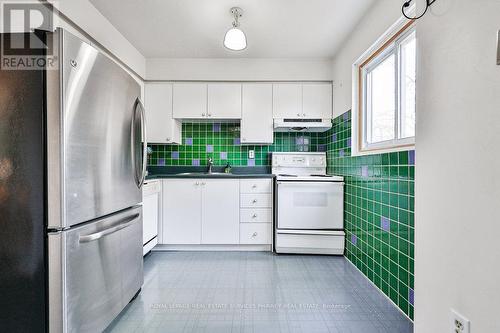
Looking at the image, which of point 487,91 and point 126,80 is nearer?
point 487,91

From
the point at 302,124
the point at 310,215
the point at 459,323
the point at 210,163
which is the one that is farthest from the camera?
the point at 210,163

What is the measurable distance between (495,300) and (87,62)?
190 centimetres

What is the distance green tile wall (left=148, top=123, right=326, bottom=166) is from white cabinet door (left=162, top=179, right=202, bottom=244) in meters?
0.60

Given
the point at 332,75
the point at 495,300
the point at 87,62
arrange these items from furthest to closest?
1. the point at 332,75
2. the point at 87,62
3. the point at 495,300

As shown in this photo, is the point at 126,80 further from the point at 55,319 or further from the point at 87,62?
the point at 55,319

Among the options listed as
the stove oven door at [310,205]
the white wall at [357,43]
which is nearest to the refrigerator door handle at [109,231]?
the stove oven door at [310,205]

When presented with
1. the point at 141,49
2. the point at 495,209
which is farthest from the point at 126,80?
the point at 495,209

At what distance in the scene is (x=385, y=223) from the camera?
6.01 ft

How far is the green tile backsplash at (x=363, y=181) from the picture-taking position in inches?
63.0

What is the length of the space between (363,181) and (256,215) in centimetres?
119

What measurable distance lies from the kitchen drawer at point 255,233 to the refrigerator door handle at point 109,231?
1.35 meters

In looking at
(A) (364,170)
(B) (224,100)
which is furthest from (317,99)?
(A) (364,170)

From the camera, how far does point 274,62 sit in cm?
308

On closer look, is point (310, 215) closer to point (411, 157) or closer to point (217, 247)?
point (217, 247)
